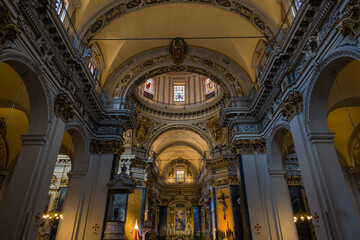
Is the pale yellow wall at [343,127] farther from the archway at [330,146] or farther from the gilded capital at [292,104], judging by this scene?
the gilded capital at [292,104]

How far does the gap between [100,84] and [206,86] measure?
13.1 m

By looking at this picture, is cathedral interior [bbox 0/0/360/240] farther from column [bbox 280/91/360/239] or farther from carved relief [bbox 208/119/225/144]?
carved relief [bbox 208/119/225/144]

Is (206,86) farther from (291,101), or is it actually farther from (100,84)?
(291,101)

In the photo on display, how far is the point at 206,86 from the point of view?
73.6ft

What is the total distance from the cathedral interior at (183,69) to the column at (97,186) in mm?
47

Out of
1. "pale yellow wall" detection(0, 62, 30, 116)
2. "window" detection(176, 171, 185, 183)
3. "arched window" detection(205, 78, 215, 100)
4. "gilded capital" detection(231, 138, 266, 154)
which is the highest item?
"arched window" detection(205, 78, 215, 100)

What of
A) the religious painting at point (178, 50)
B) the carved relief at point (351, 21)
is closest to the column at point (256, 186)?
the religious painting at point (178, 50)

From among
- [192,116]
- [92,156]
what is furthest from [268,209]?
[192,116]

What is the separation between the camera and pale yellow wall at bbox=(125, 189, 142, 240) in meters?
16.1

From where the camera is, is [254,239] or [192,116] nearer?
[254,239]

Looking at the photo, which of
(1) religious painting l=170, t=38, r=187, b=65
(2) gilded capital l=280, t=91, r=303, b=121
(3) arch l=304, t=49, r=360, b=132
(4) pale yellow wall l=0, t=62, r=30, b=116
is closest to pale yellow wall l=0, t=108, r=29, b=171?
(4) pale yellow wall l=0, t=62, r=30, b=116

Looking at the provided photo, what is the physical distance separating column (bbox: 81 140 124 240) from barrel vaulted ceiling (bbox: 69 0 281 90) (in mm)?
3420

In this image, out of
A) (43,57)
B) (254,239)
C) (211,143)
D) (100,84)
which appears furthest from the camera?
(211,143)

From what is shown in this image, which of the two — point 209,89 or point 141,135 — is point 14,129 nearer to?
point 141,135
